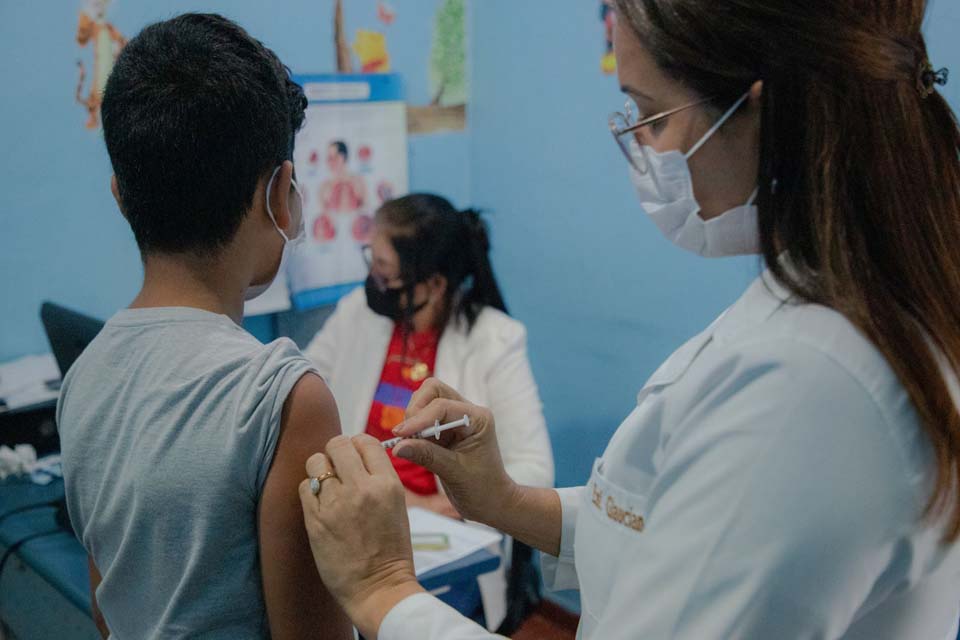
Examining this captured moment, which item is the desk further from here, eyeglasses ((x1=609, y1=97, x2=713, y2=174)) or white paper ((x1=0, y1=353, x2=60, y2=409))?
eyeglasses ((x1=609, y1=97, x2=713, y2=174))

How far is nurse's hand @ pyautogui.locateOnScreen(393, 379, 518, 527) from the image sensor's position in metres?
1.07

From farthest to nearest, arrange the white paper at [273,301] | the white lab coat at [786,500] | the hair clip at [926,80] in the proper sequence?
1. the white paper at [273,301]
2. the hair clip at [926,80]
3. the white lab coat at [786,500]

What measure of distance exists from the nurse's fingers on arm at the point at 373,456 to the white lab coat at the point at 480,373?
3.89 feet

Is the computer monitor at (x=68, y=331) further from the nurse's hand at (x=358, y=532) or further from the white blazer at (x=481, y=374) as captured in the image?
the nurse's hand at (x=358, y=532)

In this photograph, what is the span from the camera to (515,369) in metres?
2.19

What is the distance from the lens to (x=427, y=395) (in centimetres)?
108

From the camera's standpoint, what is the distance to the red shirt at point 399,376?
2221 mm

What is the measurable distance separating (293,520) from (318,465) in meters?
0.07

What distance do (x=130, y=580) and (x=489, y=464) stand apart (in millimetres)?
447

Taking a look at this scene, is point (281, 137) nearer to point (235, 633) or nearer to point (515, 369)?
point (235, 633)

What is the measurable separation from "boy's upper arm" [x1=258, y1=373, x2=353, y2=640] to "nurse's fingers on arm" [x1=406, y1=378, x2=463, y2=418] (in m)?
0.17

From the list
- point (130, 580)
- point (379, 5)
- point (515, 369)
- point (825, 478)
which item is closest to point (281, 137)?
point (130, 580)

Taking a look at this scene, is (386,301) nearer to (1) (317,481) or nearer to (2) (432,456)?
(2) (432,456)

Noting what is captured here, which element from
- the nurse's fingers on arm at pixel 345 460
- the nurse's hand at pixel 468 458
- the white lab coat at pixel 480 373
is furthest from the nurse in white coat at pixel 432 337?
the nurse's fingers on arm at pixel 345 460
